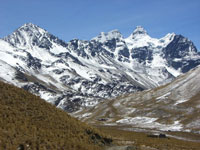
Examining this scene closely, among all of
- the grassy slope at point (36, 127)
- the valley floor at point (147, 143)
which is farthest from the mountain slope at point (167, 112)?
the grassy slope at point (36, 127)

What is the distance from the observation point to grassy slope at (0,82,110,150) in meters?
25.2

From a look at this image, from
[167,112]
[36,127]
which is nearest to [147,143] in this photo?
[36,127]

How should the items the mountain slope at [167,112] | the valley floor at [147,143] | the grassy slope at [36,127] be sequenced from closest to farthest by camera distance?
the grassy slope at [36,127] < the valley floor at [147,143] < the mountain slope at [167,112]

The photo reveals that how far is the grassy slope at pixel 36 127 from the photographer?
992 inches

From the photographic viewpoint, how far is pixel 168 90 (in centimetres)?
19800

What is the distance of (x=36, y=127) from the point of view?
2819 cm

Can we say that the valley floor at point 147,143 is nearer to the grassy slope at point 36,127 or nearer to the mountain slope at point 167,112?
the grassy slope at point 36,127

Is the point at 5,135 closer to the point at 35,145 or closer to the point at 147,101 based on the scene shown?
the point at 35,145

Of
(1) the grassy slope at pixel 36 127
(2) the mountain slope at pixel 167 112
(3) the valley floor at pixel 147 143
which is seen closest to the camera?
(1) the grassy slope at pixel 36 127

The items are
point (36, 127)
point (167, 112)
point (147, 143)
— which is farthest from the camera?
point (167, 112)

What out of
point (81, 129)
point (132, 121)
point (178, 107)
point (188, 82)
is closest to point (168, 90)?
point (188, 82)

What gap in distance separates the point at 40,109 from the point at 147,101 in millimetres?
165536

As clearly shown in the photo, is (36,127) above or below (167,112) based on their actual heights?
below

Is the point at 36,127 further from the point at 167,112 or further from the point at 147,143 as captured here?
the point at 167,112
